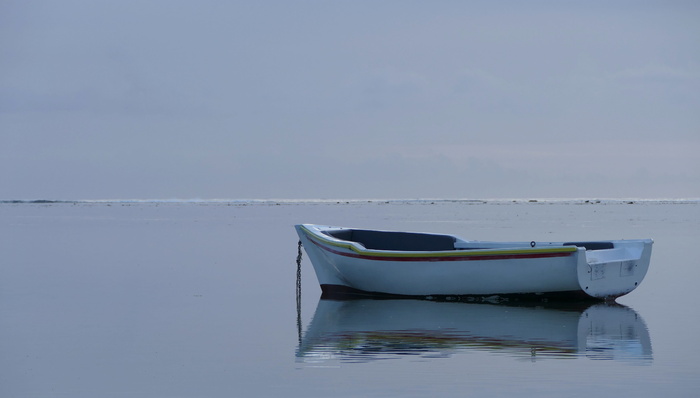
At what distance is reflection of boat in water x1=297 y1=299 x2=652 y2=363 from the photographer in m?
14.0

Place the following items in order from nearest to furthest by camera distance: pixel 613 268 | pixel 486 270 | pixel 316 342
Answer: pixel 316 342, pixel 486 270, pixel 613 268

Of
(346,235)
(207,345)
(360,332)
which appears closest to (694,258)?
(346,235)

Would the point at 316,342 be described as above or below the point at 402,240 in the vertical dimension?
below

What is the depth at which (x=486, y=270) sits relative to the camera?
63.1ft

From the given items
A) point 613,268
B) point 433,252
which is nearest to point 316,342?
point 433,252

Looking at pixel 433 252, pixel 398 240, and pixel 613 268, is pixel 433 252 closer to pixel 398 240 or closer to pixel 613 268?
pixel 398 240

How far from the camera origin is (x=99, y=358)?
13.6 metres

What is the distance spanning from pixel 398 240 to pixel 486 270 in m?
4.01

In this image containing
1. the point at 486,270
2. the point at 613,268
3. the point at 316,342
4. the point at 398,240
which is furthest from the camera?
the point at 398,240

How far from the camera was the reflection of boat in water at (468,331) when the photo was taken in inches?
549

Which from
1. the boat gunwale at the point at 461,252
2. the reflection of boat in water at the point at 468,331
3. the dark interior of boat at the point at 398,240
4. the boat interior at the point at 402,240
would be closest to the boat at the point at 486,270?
the boat gunwale at the point at 461,252

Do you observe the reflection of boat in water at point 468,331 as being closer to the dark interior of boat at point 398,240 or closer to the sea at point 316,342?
the sea at point 316,342

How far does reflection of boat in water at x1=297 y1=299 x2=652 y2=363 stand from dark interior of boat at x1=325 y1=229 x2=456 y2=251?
282 centimetres

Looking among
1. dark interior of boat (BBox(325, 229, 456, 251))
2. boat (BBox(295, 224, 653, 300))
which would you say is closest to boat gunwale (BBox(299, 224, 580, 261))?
boat (BBox(295, 224, 653, 300))
